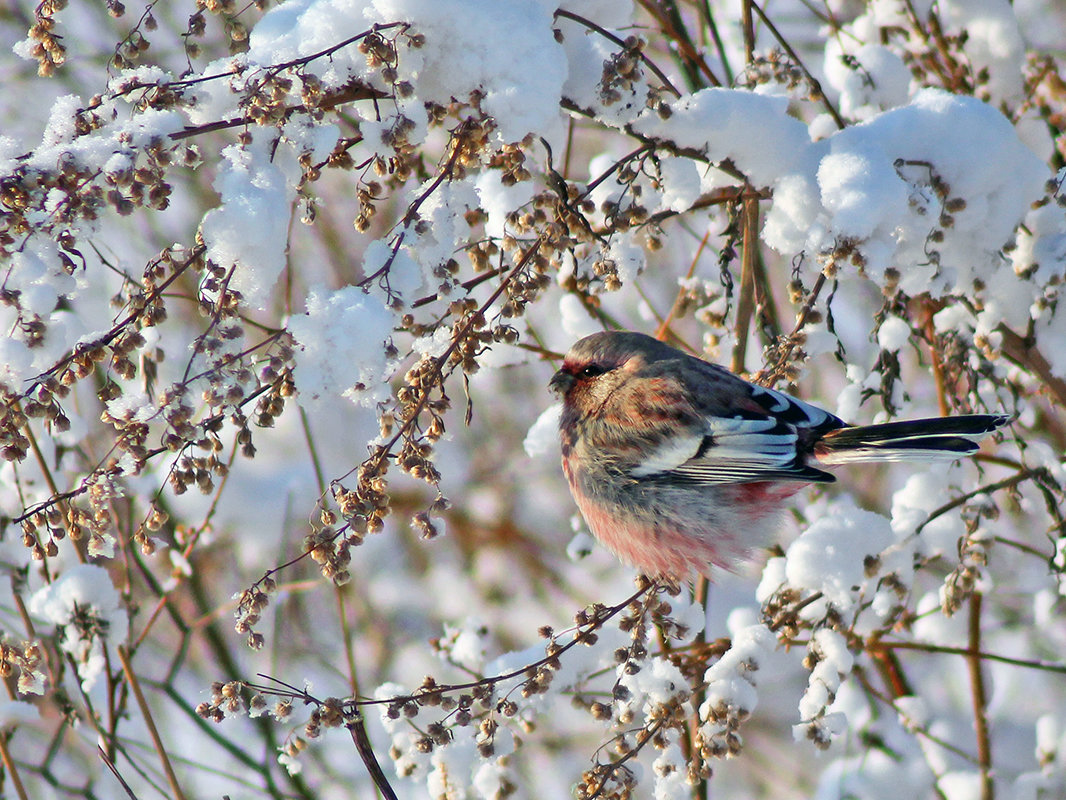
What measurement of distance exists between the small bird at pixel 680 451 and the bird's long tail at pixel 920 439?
2 centimetres

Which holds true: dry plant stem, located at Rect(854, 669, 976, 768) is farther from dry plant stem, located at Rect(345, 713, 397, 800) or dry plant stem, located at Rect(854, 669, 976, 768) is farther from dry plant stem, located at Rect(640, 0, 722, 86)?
dry plant stem, located at Rect(640, 0, 722, 86)

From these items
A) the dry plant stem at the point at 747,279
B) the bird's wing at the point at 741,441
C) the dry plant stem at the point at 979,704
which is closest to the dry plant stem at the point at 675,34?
the dry plant stem at the point at 747,279

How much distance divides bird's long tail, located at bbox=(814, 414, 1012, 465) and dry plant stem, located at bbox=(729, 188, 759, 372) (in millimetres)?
435

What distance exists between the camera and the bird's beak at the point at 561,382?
3.16 metres

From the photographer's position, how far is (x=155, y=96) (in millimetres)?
1862

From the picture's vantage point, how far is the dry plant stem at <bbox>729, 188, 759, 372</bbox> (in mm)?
2861

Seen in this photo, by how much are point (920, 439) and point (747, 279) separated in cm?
71

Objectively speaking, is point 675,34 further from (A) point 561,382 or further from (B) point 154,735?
(B) point 154,735

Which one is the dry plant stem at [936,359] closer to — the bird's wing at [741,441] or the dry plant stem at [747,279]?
the bird's wing at [741,441]

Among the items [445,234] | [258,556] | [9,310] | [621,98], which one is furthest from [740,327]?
[258,556]

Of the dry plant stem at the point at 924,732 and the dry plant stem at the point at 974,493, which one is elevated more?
the dry plant stem at the point at 974,493

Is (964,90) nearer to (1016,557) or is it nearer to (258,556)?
(1016,557)

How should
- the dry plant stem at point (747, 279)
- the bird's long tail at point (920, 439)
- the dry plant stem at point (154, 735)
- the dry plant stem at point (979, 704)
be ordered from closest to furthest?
the bird's long tail at point (920, 439) < the dry plant stem at point (747, 279) < the dry plant stem at point (154, 735) < the dry plant stem at point (979, 704)

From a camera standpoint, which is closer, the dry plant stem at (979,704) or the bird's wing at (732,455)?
the bird's wing at (732,455)
